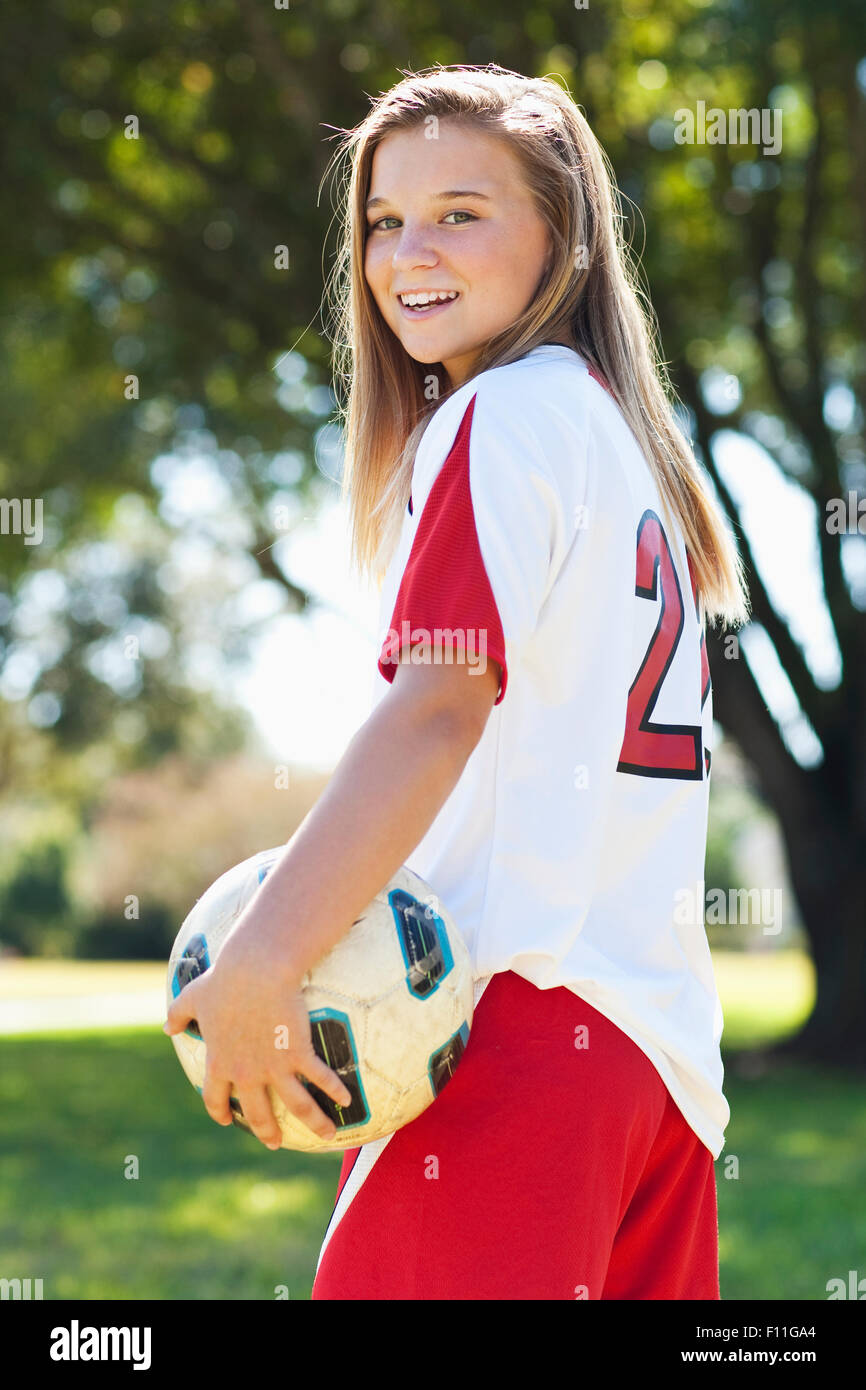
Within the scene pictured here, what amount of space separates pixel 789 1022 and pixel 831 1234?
1225 centimetres

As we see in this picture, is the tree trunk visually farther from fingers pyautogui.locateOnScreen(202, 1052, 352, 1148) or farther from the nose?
fingers pyautogui.locateOnScreen(202, 1052, 352, 1148)

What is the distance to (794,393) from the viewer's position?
1360 centimetres

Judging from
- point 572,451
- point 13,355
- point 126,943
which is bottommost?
point 126,943

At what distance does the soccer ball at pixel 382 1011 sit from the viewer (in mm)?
1573

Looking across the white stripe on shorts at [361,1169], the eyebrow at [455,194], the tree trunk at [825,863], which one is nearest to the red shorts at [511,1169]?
the white stripe on shorts at [361,1169]

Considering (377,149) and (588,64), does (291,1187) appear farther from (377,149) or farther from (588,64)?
(588,64)

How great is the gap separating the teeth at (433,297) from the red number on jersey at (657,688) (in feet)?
1.44

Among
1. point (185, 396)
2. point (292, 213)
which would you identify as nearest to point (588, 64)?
point (292, 213)

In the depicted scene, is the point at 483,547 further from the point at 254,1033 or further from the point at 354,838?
the point at 254,1033

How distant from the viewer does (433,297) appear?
1971 millimetres

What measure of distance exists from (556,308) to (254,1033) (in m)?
1.09

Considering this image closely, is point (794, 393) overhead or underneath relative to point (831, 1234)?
overhead

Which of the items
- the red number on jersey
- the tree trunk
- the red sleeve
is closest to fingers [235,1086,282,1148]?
the red sleeve

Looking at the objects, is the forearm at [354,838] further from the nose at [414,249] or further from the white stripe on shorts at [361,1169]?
the nose at [414,249]
